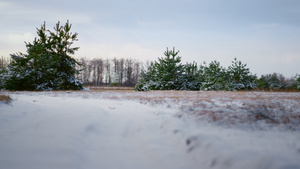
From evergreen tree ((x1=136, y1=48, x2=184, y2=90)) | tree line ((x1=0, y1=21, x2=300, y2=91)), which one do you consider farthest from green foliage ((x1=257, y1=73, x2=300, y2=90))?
evergreen tree ((x1=136, y1=48, x2=184, y2=90))

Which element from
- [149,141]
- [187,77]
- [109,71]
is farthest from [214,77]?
[109,71]

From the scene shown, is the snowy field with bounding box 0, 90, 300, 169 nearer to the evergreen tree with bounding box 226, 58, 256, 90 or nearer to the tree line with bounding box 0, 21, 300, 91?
the tree line with bounding box 0, 21, 300, 91

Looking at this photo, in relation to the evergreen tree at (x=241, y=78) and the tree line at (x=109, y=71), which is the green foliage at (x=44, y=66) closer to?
the evergreen tree at (x=241, y=78)

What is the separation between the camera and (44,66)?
13203 mm

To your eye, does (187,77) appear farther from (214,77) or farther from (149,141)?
(149,141)

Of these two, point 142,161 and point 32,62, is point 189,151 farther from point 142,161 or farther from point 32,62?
point 32,62

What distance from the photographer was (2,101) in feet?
12.5

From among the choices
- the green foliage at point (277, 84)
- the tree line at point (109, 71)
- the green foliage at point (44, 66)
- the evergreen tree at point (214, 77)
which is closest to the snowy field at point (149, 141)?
the green foliage at point (44, 66)

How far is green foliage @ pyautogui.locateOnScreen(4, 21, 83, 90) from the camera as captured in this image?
12406 mm

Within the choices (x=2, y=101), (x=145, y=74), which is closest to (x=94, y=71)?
(x=145, y=74)

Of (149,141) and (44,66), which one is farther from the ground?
(44,66)

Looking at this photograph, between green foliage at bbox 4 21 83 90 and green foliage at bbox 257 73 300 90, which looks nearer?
green foliage at bbox 4 21 83 90

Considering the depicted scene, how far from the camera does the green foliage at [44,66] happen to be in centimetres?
1241

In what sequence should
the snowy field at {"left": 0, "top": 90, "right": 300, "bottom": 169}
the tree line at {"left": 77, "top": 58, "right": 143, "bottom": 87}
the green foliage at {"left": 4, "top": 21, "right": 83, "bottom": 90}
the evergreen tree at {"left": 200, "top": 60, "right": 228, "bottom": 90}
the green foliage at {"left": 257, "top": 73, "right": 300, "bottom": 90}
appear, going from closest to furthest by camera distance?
1. the snowy field at {"left": 0, "top": 90, "right": 300, "bottom": 169}
2. the green foliage at {"left": 4, "top": 21, "right": 83, "bottom": 90}
3. the evergreen tree at {"left": 200, "top": 60, "right": 228, "bottom": 90}
4. the green foliage at {"left": 257, "top": 73, "right": 300, "bottom": 90}
5. the tree line at {"left": 77, "top": 58, "right": 143, "bottom": 87}
